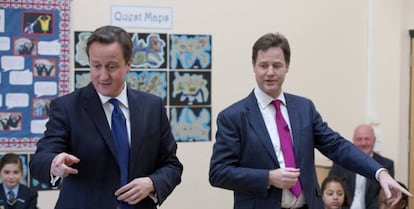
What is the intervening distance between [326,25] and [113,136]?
4.17 metres

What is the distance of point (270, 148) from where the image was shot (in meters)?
2.49

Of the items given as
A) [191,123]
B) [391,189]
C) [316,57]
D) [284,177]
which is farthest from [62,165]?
[316,57]

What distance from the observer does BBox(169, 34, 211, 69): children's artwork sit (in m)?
5.48

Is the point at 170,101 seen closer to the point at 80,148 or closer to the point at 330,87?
the point at 330,87

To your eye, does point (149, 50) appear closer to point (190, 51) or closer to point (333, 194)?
point (190, 51)

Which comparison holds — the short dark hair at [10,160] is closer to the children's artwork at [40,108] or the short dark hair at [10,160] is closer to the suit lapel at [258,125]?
the children's artwork at [40,108]

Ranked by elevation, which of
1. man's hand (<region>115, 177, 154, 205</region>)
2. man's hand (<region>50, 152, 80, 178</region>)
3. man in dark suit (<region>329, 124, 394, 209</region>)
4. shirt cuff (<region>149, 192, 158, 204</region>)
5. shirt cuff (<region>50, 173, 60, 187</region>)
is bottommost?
man in dark suit (<region>329, 124, 394, 209</region>)

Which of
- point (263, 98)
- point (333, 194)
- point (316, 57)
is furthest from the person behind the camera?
point (316, 57)

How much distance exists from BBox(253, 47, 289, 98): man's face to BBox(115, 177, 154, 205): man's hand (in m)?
0.70

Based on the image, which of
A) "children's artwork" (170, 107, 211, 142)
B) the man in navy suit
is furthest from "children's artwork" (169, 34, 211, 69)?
the man in navy suit

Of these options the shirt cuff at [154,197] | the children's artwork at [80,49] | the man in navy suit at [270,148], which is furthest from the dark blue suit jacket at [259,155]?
the children's artwork at [80,49]

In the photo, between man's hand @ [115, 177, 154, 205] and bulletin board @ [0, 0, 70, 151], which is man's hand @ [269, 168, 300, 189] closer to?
man's hand @ [115, 177, 154, 205]

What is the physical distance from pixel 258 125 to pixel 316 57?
361cm

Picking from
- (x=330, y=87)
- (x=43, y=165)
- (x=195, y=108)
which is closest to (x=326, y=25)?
(x=330, y=87)
